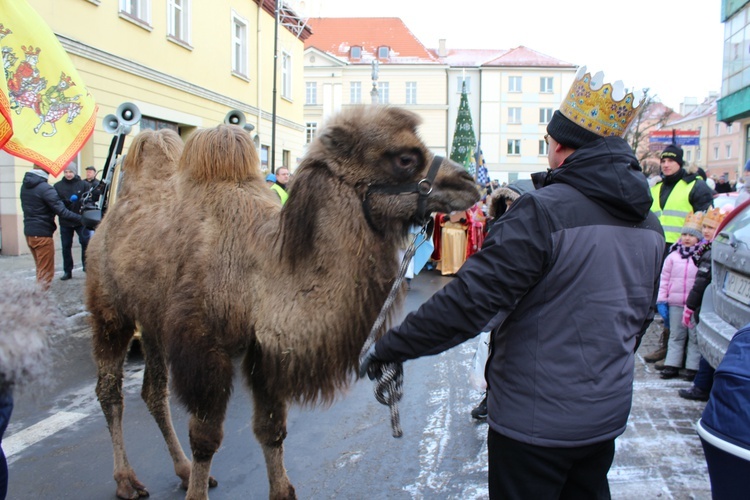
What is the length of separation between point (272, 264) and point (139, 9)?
1571 cm

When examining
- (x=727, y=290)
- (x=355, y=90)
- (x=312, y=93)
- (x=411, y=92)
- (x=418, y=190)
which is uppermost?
(x=411, y=92)

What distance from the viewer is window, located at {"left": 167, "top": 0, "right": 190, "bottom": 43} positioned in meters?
17.4

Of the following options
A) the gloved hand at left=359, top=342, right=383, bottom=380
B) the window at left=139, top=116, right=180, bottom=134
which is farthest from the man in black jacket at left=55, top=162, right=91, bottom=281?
the gloved hand at left=359, top=342, right=383, bottom=380

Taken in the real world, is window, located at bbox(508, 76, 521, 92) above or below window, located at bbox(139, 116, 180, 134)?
above

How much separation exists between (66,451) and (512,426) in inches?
142

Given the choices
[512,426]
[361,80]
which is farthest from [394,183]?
[361,80]

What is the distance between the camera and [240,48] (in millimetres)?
22484

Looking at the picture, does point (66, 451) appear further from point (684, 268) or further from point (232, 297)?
point (684, 268)

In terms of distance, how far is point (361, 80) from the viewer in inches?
2206

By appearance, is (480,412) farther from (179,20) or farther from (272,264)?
(179,20)

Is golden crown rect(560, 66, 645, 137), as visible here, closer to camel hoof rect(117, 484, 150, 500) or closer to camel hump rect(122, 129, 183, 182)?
camel hump rect(122, 129, 183, 182)

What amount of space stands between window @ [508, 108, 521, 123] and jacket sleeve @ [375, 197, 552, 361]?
61.7 meters

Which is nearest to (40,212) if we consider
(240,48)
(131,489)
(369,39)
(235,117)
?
(235,117)

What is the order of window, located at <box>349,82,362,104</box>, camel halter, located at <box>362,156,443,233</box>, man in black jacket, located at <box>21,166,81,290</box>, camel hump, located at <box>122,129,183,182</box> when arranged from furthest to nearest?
window, located at <box>349,82,362,104</box>
man in black jacket, located at <box>21,166,81,290</box>
camel hump, located at <box>122,129,183,182</box>
camel halter, located at <box>362,156,443,233</box>
